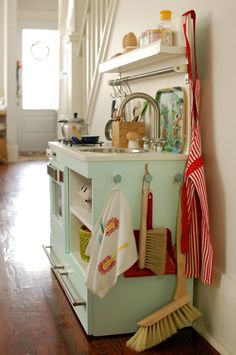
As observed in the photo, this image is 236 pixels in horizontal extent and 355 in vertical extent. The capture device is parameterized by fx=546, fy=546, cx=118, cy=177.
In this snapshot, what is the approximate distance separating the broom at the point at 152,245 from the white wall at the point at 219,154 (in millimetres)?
226

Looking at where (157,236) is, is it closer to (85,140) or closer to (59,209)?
(85,140)

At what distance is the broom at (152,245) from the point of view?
2.36 m

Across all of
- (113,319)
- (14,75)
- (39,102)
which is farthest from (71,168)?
(39,102)

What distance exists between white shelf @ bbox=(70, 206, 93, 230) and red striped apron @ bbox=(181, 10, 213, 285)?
0.44 metres

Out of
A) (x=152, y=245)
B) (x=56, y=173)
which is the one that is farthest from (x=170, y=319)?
(x=56, y=173)

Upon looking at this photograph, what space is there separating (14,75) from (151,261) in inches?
275

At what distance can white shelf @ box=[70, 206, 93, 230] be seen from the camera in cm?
253

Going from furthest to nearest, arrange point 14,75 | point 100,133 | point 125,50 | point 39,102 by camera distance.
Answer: point 39,102 < point 14,75 < point 100,133 < point 125,50

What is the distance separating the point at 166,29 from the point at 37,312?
4.99ft

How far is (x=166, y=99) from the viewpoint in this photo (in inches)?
111

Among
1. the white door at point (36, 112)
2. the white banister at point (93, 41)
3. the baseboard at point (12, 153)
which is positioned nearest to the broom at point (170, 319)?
the white banister at point (93, 41)

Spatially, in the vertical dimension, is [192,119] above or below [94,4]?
below

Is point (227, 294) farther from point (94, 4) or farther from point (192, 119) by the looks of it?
point (94, 4)

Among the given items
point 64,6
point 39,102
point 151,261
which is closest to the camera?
point 151,261
